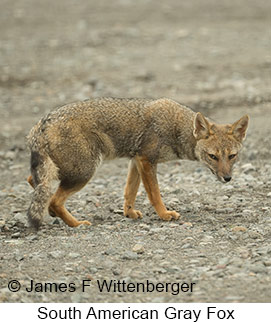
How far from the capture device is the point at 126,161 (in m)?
12.2

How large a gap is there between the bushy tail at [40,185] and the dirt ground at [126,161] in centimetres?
26

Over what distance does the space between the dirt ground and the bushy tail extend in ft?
0.86

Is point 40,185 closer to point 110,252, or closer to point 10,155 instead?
point 110,252

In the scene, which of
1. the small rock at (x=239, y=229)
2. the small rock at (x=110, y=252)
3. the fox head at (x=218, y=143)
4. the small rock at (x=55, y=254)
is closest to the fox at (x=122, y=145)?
the fox head at (x=218, y=143)

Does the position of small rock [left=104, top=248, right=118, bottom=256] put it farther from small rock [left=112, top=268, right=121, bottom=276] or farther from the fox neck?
the fox neck

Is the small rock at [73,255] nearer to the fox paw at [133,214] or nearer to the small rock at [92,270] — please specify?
the small rock at [92,270]

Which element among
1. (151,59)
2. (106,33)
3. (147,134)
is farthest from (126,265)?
(106,33)

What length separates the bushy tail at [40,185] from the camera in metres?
8.26

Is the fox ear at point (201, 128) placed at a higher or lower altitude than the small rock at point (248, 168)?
higher

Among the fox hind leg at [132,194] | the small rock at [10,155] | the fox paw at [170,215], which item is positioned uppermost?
the small rock at [10,155]

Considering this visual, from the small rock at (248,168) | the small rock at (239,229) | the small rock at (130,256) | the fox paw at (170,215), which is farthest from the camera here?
the small rock at (248,168)

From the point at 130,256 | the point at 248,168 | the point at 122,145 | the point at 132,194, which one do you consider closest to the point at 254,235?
the point at 130,256

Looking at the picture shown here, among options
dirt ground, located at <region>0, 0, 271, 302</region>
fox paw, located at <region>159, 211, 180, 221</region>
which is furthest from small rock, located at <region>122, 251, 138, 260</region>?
fox paw, located at <region>159, 211, 180, 221</region>

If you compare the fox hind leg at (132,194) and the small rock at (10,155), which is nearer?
the fox hind leg at (132,194)
